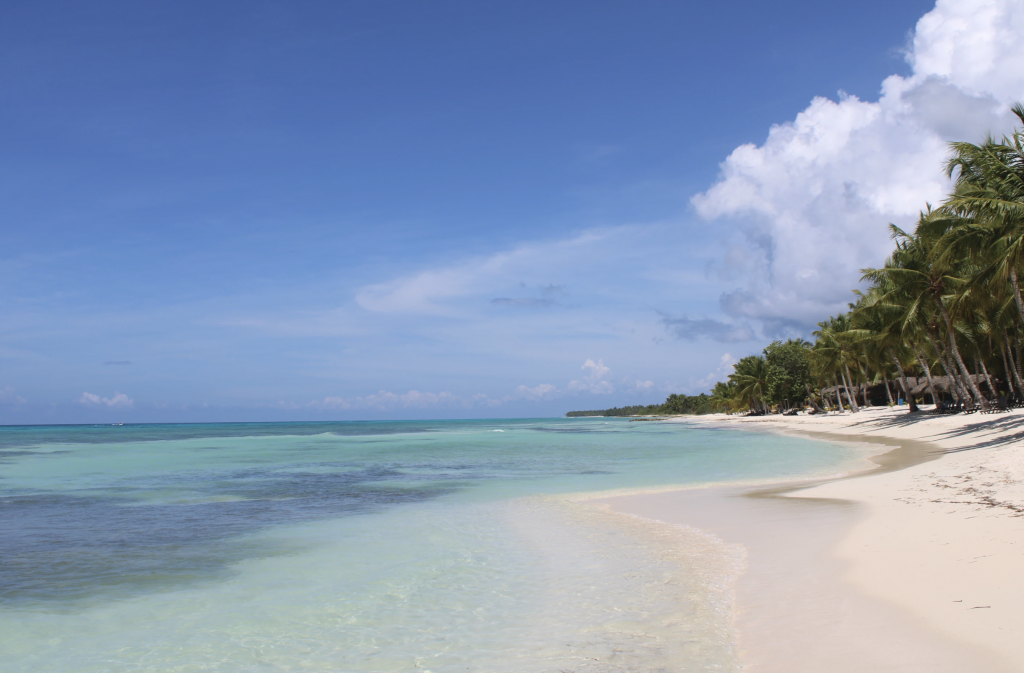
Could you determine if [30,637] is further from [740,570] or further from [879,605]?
[879,605]

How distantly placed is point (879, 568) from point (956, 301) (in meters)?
21.2

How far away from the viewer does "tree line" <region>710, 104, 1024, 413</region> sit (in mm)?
16094

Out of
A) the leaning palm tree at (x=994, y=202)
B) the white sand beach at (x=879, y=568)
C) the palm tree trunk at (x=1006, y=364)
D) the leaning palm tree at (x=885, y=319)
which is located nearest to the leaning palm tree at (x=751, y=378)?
the leaning palm tree at (x=885, y=319)

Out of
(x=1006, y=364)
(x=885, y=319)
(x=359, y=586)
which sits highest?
(x=885, y=319)

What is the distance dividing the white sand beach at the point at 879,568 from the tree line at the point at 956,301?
7.76 meters

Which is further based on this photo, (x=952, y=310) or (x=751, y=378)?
(x=751, y=378)

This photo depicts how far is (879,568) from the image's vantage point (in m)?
6.07

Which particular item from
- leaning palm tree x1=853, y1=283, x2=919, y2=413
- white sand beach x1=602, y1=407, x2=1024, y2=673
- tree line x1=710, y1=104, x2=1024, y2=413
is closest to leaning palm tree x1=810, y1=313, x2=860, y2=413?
tree line x1=710, y1=104, x2=1024, y2=413

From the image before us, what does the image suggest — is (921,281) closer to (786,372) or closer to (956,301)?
(956,301)

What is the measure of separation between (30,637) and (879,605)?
755cm

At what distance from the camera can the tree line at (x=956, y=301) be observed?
16.1 m

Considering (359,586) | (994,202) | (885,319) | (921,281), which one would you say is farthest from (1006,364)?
(359,586)

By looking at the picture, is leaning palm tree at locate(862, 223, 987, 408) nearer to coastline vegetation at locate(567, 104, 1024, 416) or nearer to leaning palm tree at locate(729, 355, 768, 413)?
coastline vegetation at locate(567, 104, 1024, 416)

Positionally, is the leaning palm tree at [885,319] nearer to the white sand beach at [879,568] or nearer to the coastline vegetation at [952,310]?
the coastline vegetation at [952,310]
